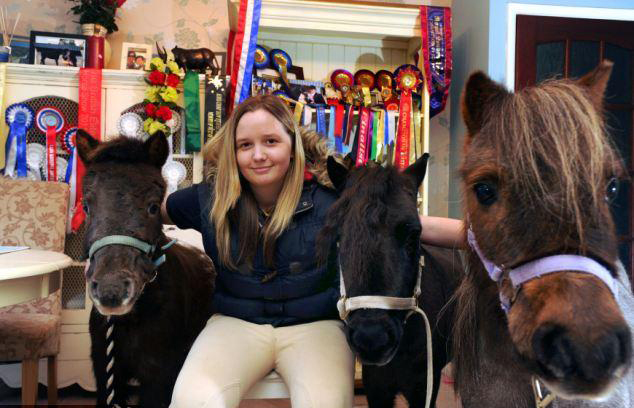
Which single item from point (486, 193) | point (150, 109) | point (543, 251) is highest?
point (150, 109)

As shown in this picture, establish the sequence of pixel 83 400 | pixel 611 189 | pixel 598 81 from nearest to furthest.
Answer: pixel 611 189 < pixel 598 81 < pixel 83 400

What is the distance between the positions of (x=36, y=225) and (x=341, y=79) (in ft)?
7.85

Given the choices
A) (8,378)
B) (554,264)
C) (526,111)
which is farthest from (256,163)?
(8,378)

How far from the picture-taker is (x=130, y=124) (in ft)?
11.0

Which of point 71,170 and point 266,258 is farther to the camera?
point 71,170

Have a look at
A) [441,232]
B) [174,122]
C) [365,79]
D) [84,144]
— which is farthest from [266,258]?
[365,79]

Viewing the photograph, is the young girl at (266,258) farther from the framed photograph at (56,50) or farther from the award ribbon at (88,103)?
the framed photograph at (56,50)

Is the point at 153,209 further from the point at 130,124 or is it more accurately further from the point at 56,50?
the point at 56,50

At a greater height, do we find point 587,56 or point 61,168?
point 587,56

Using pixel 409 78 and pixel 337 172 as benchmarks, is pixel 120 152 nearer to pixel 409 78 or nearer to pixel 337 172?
pixel 337 172

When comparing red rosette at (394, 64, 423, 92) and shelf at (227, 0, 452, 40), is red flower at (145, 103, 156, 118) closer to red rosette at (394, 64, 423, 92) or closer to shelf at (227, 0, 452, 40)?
shelf at (227, 0, 452, 40)

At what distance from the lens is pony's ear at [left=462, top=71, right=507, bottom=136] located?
3.88 feet

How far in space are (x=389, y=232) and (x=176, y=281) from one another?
1.07 meters

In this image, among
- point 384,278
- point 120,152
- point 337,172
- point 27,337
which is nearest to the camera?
point 384,278
